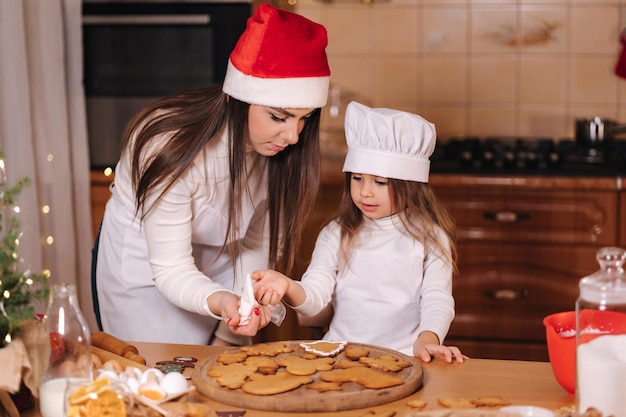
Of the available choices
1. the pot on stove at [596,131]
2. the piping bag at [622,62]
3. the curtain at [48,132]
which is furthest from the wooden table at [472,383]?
the piping bag at [622,62]

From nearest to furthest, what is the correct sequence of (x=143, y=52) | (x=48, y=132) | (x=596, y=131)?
(x=48, y=132), (x=143, y=52), (x=596, y=131)

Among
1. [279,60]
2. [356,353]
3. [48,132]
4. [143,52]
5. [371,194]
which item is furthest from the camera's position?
[143,52]

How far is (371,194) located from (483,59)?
6.03 feet

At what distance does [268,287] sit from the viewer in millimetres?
1641

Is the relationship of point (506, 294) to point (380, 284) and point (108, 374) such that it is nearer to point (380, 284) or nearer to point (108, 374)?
point (380, 284)

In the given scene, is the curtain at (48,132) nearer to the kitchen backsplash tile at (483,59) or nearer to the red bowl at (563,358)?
the kitchen backsplash tile at (483,59)

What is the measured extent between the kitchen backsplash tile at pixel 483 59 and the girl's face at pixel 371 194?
1.75 m

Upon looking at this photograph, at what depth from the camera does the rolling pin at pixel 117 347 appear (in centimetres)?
143

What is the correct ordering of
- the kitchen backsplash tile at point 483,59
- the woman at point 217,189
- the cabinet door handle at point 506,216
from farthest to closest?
the kitchen backsplash tile at point 483,59
the cabinet door handle at point 506,216
the woman at point 217,189

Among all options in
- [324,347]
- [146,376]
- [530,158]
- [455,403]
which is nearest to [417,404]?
[455,403]

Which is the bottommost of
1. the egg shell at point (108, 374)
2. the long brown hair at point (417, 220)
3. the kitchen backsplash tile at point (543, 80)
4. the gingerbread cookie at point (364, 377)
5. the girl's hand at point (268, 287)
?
Result: the gingerbread cookie at point (364, 377)

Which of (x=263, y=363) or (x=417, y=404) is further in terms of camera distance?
(x=263, y=363)

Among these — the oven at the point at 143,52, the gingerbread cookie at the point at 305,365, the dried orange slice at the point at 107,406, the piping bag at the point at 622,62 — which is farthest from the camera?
the piping bag at the point at 622,62

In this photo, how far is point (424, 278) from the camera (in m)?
1.87
